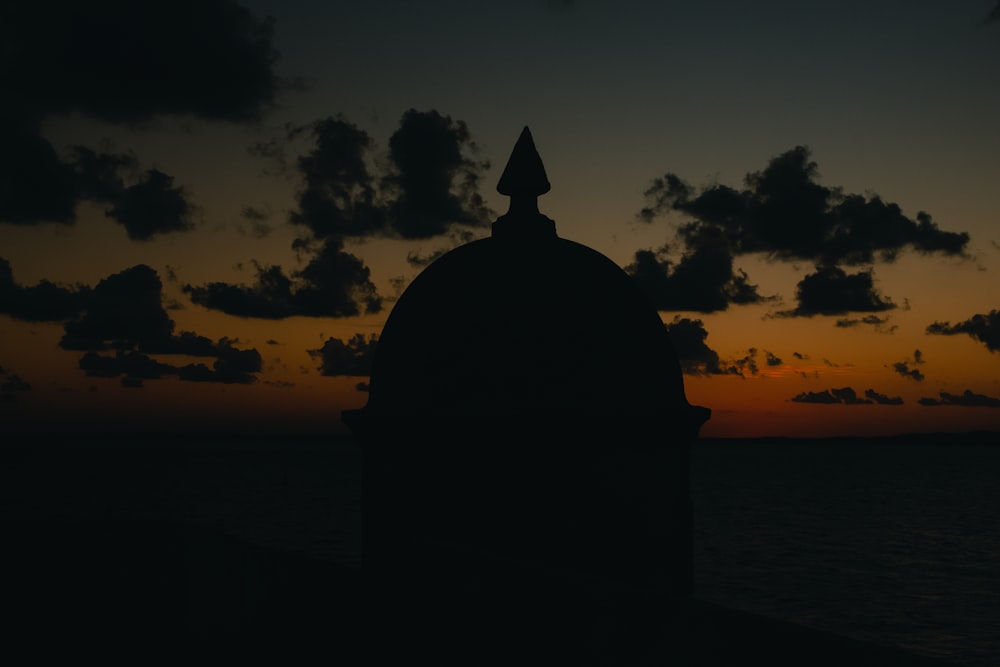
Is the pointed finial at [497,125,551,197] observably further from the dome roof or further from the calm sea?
the calm sea

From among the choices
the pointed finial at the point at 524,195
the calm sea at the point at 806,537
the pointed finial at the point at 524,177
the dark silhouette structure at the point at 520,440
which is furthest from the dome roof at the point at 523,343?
the calm sea at the point at 806,537

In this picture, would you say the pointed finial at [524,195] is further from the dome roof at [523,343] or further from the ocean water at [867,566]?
the ocean water at [867,566]

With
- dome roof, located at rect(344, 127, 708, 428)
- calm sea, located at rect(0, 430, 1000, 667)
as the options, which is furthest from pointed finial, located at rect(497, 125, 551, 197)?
calm sea, located at rect(0, 430, 1000, 667)

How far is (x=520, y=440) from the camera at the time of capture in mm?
9766

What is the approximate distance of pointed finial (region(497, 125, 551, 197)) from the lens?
11.9 m

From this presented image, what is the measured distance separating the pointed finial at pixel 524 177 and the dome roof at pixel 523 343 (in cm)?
91

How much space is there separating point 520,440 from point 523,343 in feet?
3.31

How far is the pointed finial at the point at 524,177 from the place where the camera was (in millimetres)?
11891

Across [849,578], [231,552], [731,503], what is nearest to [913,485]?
[731,503]

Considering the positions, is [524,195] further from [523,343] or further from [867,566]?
[867,566]

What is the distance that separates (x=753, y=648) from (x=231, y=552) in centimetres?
829

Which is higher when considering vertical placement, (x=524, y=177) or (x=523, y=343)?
(x=524, y=177)

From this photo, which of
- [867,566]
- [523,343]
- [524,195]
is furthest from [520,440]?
[867,566]

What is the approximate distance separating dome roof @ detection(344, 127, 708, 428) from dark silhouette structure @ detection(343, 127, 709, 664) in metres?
0.01
